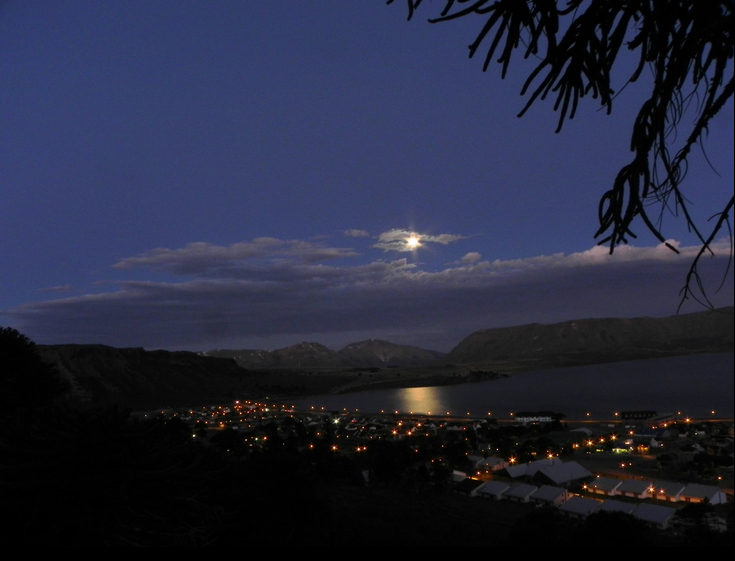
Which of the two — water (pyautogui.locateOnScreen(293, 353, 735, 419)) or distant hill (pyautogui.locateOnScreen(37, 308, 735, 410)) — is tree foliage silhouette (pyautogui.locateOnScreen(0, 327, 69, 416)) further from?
water (pyautogui.locateOnScreen(293, 353, 735, 419))

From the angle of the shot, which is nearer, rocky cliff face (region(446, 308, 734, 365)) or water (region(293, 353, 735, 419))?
rocky cliff face (region(446, 308, 734, 365))

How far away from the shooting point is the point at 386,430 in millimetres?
31281

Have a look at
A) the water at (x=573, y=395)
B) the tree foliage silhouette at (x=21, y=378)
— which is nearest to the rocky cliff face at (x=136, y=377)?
the water at (x=573, y=395)

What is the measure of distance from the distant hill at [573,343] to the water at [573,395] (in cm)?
177

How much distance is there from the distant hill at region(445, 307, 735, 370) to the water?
1.77m

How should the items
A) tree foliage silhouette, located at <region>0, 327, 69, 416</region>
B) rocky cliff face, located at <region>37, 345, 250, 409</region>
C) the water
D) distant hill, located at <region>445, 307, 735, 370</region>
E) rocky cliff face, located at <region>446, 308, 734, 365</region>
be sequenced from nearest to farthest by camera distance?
1. tree foliage silhouette, located at <region>0, 327, 69, 416</region>
2. rocky cliff face, located at <region>446, 308, 734, 365</region>
3. distant hill, located at <region>445, 307, 735, 370</region>
4. the water
5. rocky cliff face, located at <region>37, 345, 250, 409</region>

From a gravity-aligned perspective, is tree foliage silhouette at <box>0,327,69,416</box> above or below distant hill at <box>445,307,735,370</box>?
above

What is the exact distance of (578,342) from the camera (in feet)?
247

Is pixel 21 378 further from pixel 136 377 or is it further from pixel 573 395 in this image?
pixel 573 395

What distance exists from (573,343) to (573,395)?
29343 millimetres

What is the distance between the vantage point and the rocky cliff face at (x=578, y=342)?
2733 centimetres

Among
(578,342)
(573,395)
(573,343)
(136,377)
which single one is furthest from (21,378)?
(573,343)

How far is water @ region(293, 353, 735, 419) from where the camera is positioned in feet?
109

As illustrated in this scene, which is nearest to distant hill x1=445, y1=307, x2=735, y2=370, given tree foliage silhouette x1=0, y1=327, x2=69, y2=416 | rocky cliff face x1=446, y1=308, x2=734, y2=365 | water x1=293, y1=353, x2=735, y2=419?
rocky cliff face x1=446, y1=308, x2=734, y2=365
